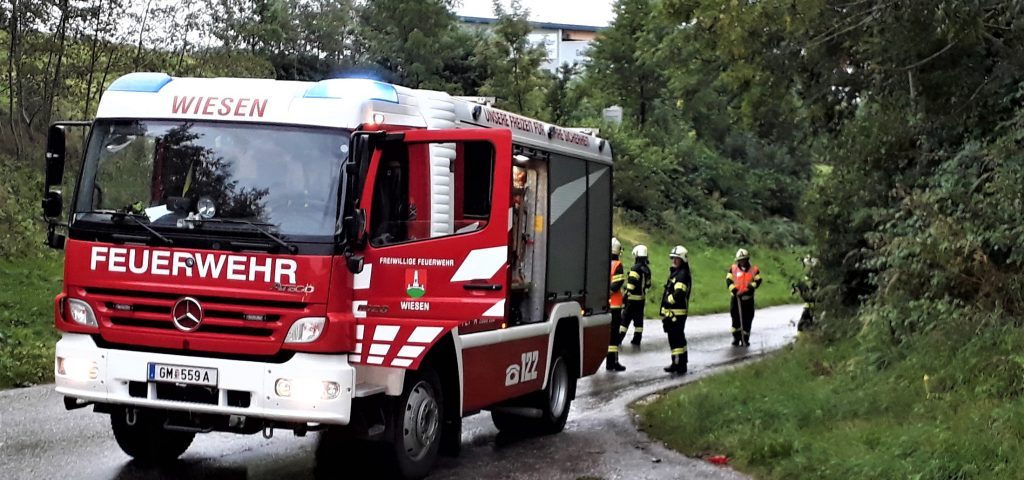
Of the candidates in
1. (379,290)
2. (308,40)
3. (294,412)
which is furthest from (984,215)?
(308,40)

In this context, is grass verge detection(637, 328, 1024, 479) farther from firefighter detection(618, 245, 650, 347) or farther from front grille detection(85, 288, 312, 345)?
firefighter detection(618, 245, 650, 347)

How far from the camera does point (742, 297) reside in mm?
19734

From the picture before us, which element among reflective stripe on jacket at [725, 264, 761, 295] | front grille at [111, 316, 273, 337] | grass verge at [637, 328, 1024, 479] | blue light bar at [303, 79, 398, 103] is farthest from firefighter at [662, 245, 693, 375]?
front grille at [111, 316, 273, 337]

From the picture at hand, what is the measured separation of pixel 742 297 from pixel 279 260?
13.6 meters

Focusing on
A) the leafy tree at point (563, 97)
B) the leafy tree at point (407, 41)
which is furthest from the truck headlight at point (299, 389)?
the leafy tree at point (563, 97)

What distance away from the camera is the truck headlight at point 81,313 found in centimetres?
749

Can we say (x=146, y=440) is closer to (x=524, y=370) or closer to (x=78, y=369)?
(x=78, y=369)

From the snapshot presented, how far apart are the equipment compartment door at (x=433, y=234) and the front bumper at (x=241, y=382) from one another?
1.87ft

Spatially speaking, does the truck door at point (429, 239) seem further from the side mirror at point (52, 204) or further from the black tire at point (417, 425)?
the side mirror at point (52, 204)

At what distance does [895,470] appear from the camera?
7.25m

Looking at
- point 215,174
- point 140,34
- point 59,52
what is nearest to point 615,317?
point 215,174

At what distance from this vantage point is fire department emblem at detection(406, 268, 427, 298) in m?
7.86

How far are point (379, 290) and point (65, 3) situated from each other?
1719cm

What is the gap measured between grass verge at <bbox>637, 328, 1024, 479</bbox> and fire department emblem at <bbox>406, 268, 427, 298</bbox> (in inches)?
109
